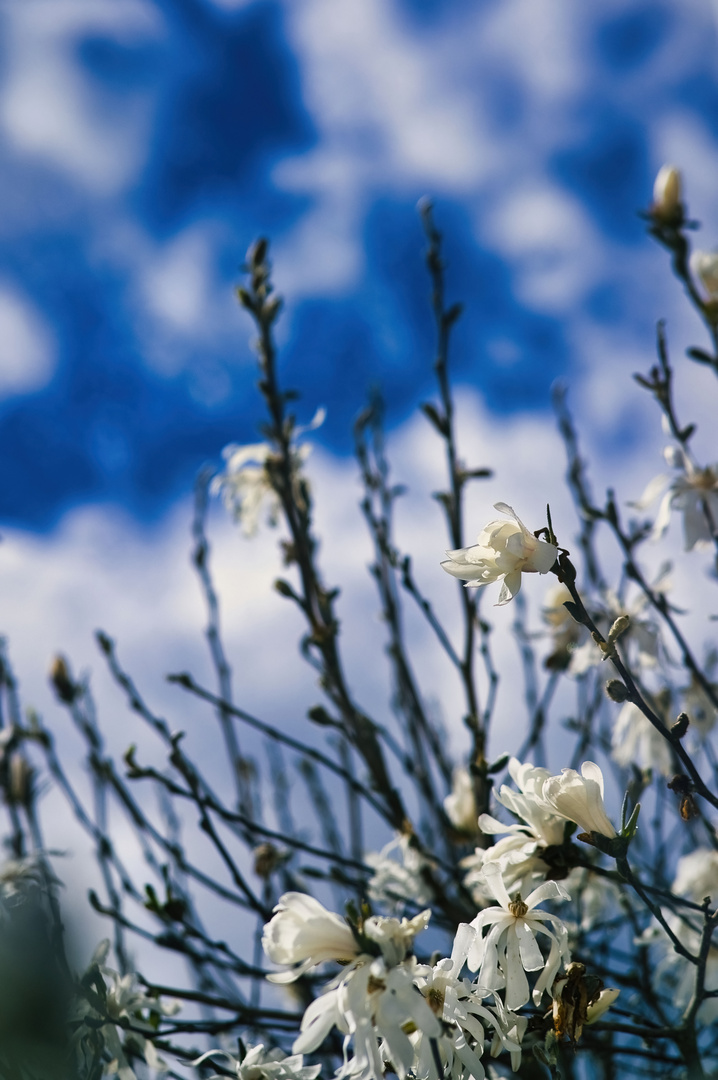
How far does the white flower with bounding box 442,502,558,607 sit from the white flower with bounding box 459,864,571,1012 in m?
0.33

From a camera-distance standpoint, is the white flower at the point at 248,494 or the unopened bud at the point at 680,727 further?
the white flower at the point at 248,494

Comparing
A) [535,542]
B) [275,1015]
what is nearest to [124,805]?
[275,1015]

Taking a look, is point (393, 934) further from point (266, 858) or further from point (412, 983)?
point (266, 858)

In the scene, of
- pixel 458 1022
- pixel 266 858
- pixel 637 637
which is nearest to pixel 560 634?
pixel 637 637

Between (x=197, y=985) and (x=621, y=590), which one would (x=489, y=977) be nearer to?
(x=621, y=590)

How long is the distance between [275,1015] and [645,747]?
960 mm

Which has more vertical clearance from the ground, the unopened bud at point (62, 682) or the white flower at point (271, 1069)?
the unopened bud at point (62, 682)

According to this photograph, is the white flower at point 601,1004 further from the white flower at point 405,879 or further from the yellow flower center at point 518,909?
the white flower at point 405,879

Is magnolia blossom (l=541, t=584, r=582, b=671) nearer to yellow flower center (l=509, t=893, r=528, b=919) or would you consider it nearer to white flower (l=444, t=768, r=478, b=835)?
white flower (l=444, t=768, r=478, b=835)

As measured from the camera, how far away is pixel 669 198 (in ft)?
4.94

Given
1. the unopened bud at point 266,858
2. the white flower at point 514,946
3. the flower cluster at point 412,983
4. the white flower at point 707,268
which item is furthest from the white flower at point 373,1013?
the unopened bud at point 266,858

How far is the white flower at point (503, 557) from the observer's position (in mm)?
1011

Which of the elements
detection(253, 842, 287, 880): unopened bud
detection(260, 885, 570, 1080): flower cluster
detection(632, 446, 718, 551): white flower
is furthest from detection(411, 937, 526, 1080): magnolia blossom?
detection(253, 842, 287, 880): unopened bud

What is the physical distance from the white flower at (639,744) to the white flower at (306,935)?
1154mm
